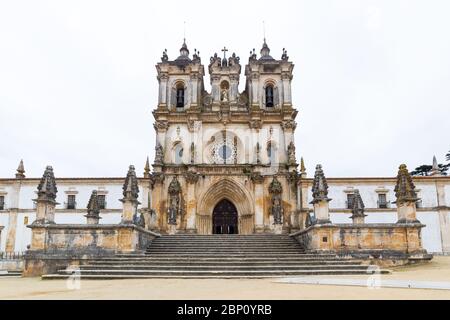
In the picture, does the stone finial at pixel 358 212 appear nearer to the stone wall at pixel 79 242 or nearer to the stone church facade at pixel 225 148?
the stone church facade at pixel 225 148

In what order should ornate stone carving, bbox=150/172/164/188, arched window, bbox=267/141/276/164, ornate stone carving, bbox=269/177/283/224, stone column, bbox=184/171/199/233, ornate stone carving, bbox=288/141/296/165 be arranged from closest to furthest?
ornate stone carving, bbox=269/177/283/224
stone column, bbox=184/171/199/233
ornate stone carving, bbox=150/172/164/188
ornate stone carving, bbox=288/141/296/165
arched window, bbox=267/141/276/164

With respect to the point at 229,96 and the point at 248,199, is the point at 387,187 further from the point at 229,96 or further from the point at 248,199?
the point at 229,96

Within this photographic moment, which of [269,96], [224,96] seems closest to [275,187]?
[269,96]

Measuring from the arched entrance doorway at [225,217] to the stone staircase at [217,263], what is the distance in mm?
10610

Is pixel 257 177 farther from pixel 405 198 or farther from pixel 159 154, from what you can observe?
pixel 405 198

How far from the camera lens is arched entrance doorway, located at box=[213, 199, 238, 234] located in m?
31.9

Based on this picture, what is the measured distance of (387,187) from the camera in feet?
118

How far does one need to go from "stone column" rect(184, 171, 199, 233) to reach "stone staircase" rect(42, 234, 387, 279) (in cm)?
842

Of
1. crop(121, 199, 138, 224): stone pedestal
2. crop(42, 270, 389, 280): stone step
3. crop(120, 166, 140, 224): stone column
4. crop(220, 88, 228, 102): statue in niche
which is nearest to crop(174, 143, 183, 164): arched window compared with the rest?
crop(220, 88, 228, 102): statue in niche

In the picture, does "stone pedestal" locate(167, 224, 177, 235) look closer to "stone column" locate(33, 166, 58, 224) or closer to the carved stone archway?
the carved stone archway

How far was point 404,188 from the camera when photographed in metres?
19.5

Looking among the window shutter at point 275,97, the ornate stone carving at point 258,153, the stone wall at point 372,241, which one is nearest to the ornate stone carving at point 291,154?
the ornate stone carving at point 258,153
